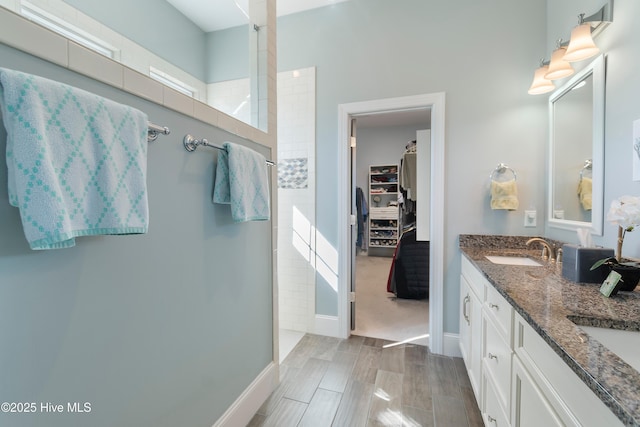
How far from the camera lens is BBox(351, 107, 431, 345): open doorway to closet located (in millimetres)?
2721

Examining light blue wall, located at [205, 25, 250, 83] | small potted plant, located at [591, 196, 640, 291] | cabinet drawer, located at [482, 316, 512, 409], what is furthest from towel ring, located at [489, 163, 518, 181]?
light blue wall, located at [205, 25, 250, 83]

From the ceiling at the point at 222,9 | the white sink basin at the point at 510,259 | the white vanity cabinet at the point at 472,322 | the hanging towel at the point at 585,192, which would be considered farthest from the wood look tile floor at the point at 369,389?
the ceiling at the point at 222,9

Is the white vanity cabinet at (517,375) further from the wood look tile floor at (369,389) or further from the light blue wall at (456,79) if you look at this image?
the light blue wall at (456,79)

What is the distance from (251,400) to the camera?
5.21 ft

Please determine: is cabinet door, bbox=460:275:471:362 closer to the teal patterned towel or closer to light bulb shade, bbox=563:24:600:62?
light bulb shade, bbox=563:24:600:62

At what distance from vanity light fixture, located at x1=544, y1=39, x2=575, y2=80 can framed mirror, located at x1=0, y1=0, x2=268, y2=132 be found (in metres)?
1.79

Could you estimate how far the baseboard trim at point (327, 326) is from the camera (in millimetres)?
2559

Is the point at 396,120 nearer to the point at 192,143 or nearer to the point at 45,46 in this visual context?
the point at 192,143

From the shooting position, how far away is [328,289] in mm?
2594

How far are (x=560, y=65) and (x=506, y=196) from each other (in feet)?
2.84

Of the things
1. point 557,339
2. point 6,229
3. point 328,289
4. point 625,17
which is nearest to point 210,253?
point 6,229

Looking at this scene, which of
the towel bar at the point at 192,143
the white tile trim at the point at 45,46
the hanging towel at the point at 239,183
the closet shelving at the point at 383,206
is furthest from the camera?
the closet shelving at the point at 383,206

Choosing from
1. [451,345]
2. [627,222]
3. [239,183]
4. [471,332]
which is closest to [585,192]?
[627,222]

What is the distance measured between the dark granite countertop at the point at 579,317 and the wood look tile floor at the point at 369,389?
91cm
